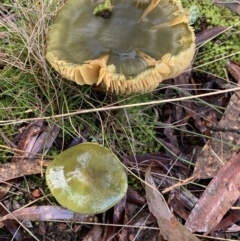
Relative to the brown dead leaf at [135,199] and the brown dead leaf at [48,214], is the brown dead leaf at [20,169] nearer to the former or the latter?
the brown dead leaf at [48,214]

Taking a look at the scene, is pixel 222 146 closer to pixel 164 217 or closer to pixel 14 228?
pixel 164 217

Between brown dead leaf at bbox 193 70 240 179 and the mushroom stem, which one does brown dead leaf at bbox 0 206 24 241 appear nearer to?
brown dead leaf at bbox 193 70 240 179

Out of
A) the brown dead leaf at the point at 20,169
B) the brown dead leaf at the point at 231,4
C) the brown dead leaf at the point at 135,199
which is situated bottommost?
the brown dead leaf at the point at 135,199

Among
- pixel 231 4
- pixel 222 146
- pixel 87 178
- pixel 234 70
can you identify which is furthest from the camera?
pixel 231 4

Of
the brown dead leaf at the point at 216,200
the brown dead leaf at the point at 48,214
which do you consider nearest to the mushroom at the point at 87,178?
the brown dead leaf at the point at 48,214

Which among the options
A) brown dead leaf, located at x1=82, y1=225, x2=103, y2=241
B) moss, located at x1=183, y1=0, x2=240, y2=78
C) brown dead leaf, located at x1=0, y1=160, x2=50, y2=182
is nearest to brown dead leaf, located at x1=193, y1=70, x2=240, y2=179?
moss, located at x1=183, y1=0, x2=240, y2=78

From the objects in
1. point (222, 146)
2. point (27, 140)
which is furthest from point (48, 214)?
point (222, 146)
